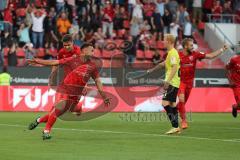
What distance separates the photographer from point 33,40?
112 ft

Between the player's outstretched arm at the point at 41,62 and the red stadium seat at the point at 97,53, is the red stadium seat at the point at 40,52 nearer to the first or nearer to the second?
the red stadium seat at the point at 97,53

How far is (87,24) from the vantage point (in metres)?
Result: 35.8

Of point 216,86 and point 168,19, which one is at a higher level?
point 168,19

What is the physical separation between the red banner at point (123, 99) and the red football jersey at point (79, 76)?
10029 mm

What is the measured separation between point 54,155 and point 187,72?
27.4 feet

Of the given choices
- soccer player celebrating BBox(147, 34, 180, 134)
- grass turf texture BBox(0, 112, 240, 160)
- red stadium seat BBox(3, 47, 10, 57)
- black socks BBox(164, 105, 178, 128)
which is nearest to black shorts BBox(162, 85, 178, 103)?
soccer player celebrating BBox(147, 34, 180, 134)

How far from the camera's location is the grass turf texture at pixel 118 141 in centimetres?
1430

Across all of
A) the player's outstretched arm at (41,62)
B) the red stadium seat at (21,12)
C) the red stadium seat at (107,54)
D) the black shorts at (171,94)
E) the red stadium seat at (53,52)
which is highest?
the red stadium seat at (21,12)

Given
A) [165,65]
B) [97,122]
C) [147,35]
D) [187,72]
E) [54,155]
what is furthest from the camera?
[147,35]

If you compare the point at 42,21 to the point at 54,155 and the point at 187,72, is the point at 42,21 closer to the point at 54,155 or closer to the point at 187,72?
the point at 187,72

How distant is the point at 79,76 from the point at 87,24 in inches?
730

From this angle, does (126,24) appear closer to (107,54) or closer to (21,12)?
(107,54)

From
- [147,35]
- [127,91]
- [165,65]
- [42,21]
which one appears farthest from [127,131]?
[147,35]

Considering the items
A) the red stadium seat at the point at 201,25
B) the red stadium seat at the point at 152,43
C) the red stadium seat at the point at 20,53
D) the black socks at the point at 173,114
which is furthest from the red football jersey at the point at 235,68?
the red stadium seat at the point at 201,25
